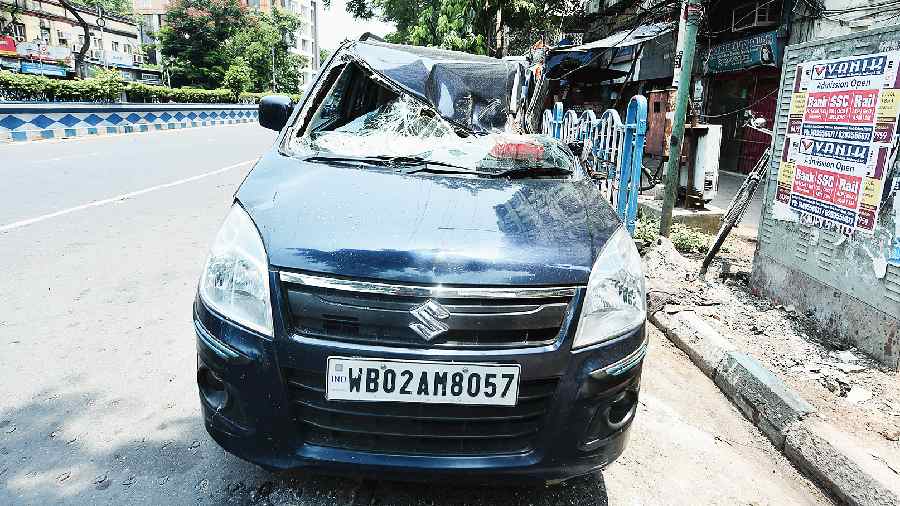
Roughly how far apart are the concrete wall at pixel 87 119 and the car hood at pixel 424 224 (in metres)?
17.1

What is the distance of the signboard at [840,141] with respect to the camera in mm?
3145

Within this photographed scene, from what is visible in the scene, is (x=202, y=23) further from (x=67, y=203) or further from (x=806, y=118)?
(x=806, y=118)

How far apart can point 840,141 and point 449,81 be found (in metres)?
2.29

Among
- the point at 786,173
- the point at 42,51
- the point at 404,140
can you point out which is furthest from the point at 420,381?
the point at 42,51

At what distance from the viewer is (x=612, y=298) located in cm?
192

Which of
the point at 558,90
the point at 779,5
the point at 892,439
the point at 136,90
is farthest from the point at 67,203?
the point at 136,90

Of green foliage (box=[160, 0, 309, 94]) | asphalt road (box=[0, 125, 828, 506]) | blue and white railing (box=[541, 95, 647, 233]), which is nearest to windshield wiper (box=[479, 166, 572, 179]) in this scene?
asphalt road (box=[0, 125, 828, 506])

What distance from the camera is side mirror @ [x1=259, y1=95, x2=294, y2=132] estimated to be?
3605mm

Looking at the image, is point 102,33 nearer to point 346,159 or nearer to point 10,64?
point 10,64

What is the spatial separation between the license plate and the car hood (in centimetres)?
25

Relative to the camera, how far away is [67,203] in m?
6.98

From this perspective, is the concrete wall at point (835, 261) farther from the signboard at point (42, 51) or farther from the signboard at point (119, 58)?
the signboard at point (119, 58)

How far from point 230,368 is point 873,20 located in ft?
35.9

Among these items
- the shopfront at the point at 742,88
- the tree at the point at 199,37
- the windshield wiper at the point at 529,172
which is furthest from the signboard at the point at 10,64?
the windshield wiper at the point at 529,172
